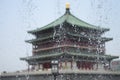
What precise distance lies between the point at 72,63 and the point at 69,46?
258 centimetres

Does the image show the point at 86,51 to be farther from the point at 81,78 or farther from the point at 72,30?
the point at 81,78

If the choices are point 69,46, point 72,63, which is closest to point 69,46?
point 69,46

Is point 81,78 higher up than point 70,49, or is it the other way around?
point 70,49

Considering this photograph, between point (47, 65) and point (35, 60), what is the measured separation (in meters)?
2.78

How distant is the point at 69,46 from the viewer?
3794cm

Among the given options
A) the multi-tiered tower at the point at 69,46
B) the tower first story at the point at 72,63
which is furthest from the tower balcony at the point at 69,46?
the tower first story at the point at 72,63

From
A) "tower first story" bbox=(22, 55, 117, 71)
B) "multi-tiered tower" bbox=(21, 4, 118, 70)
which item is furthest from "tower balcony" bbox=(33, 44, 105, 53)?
"tower first story" bbox=(22, 55, 117, 71)

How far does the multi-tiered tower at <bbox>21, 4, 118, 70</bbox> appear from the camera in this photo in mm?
37500

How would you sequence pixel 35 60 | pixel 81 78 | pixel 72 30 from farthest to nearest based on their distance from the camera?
pixel 35 60 < pixel 72 30 < pixel 81 78

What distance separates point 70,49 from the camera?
37.9m

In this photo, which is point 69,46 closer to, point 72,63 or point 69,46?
point 69,46

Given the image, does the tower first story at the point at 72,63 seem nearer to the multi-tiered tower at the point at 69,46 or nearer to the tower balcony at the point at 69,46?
the multi-tiered tower at the point at 69,46

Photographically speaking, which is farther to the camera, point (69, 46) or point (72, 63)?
point (69, 46)

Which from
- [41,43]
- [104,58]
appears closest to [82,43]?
[104,58]
